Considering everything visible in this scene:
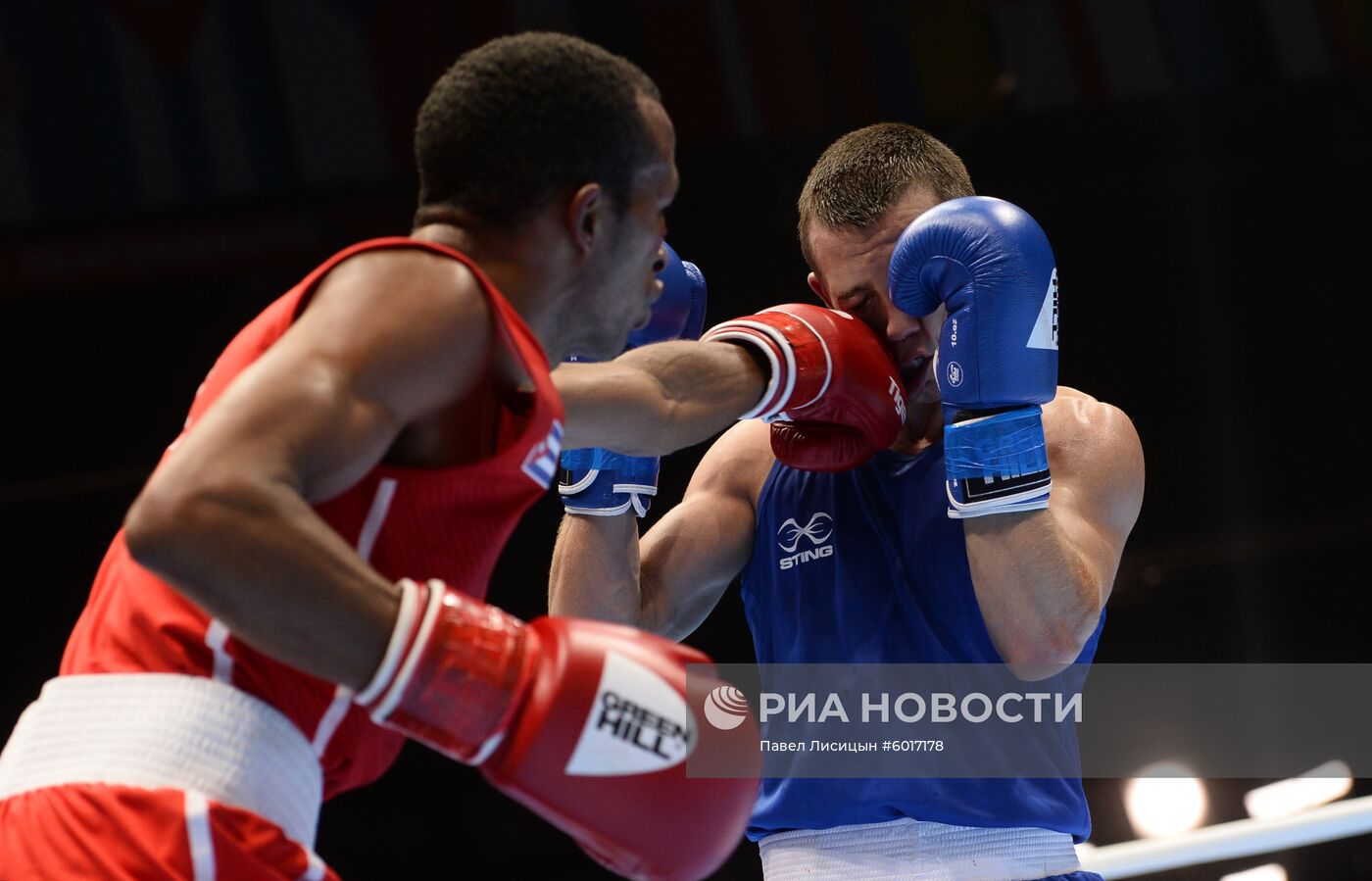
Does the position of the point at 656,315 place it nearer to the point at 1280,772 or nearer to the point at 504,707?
the point at 504,707

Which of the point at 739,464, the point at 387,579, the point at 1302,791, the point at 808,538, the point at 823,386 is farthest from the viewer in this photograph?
the point at 1302,791

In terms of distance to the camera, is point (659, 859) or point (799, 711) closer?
point (659, 859)

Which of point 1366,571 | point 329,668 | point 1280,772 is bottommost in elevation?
point 1280,772

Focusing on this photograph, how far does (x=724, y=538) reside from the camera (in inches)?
101

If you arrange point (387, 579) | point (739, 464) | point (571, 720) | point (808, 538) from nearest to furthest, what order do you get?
Answer: point (571, 720), point (387, 579), point (808, 538), point (739, 464)

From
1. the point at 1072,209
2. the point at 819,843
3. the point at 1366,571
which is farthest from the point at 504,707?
the point at 1366,571

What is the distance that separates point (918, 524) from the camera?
7.75ft

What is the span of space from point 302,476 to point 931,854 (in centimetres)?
135

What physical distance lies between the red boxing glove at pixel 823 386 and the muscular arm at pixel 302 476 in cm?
107

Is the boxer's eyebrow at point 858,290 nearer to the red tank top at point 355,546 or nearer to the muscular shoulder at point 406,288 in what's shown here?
the red tank top at point 355,546

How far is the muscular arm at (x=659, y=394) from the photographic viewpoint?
83.2 inches

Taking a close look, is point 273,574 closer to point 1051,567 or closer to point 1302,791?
point 1051,567

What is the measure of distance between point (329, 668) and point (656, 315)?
4.81ft

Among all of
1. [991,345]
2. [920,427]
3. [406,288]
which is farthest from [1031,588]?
[406,288]
